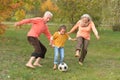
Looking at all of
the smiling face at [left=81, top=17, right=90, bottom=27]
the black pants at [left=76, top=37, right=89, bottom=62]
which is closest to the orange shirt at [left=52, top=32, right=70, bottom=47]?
the black pants at [left=76, top=37, right=89, bottom=62]

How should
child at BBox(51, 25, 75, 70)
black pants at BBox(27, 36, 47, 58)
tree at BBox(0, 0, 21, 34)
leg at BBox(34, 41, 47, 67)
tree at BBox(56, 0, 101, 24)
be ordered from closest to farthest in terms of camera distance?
black pants at BBox(27, 36, 47, 58) < leg at BBox(34, 41, 47, 67) < child at BBox(51, 25, 75, 70) < tree at BBox(0, 0, 21, 34) < tree at BBox(56, 0, 101, 24)

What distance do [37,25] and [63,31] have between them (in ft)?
2.88

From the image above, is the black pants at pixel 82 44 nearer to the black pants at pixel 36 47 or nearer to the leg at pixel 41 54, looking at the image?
the leg at pixel 41 54

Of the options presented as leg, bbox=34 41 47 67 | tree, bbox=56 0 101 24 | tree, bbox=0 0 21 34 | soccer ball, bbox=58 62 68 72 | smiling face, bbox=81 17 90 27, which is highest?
smiling face, bbox=81 17 90 27

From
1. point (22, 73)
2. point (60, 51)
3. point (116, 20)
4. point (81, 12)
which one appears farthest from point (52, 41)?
point (81, 12)

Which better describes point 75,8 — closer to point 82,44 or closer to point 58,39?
point 82,44

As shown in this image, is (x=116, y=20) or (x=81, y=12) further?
(x=81, y=12)

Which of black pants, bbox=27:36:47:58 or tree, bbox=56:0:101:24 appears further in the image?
tree, bbox=56:0:101:24

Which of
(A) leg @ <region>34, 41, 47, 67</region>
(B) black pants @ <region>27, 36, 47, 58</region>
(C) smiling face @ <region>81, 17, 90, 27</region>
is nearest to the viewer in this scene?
(B) black pants @ <region>27, 36, 47, 58</region>

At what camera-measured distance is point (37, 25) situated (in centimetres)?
1240

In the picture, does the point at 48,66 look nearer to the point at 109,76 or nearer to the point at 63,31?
the point at 63,31

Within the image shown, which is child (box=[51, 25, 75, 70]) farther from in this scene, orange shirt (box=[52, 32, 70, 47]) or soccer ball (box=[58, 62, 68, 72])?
soccer ball (box=[58, 62, 68, 72])

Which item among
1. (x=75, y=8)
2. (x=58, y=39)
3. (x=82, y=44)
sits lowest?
(x=75, y=8)

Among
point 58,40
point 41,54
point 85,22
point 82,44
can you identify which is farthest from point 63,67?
point 85,22
